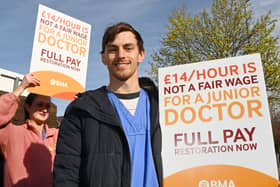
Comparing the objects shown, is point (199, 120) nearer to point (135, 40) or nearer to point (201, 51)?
point (135, 40)

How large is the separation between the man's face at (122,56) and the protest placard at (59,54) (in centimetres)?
148

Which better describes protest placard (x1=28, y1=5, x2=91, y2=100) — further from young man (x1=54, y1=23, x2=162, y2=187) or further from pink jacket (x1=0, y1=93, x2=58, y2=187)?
young man (x1=54, y1=23, x2=162, y2=187)

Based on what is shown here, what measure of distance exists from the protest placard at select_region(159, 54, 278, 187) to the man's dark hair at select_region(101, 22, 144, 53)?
1.01m

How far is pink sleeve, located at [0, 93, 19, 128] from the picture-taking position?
2223mm

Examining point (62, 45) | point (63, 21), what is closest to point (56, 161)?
point (62, 45)

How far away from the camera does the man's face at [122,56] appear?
158cm

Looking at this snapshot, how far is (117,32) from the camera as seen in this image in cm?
164

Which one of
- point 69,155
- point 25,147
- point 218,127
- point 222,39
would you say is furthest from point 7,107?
point 222,39

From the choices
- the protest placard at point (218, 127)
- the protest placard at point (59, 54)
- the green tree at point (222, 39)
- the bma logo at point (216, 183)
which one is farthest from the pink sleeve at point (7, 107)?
the green tree at point (222, 39)

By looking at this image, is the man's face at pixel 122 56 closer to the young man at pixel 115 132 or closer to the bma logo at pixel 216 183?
the young man at pixel 115 132

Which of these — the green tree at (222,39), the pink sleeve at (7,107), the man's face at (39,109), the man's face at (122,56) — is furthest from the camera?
the green tree at (222,39)

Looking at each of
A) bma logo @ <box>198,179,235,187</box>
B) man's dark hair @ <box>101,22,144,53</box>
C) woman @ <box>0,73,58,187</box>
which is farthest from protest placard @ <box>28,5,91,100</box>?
bma logo @ <box>198,179,235,187</box>

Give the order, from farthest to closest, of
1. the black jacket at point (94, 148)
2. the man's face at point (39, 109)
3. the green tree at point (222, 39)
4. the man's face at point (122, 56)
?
the green tree at point (222, 39)
the man's face at point (39, 109)
the man's face at point (122, 56)
the black jacket at point (94, 148)

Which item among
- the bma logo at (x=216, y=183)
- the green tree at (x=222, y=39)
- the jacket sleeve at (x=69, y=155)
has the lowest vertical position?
the bma logo at (x=216, y=183)
